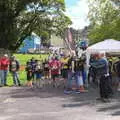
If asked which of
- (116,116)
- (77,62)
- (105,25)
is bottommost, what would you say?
(116,116)

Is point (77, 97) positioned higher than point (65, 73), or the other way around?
point (65, 73)

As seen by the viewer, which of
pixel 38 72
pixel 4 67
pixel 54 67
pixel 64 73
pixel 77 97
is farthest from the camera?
pixel 38 72

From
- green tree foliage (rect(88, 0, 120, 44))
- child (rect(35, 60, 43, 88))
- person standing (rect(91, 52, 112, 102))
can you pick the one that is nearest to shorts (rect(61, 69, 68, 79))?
child (rect(35, 60, 43, 88))

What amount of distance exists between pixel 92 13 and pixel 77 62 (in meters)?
45.3

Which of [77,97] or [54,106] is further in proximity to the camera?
[77,97]

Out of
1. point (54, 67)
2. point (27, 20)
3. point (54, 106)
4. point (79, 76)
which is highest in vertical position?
point (27, 20)

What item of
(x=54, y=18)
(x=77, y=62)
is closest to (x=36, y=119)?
(x=77, y=62)

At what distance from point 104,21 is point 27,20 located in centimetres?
1389

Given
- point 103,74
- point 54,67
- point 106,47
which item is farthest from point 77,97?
point 106,47

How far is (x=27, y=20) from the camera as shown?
73.8 meters

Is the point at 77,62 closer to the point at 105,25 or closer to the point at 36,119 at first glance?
the point at 36,119

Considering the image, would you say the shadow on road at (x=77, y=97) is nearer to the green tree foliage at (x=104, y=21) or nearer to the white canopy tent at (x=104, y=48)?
the white canopy tent at (x=104, y=48)

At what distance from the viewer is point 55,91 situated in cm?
2520

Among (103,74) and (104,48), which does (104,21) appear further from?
(103,74)
